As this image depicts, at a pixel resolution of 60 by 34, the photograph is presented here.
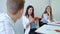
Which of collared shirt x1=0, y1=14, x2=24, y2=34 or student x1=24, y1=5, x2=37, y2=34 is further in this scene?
student x1=24, y1=5, x2=37, y2=34

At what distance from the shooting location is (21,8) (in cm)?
102

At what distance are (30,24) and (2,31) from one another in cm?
227

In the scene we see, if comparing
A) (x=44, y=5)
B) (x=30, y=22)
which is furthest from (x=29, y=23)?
(x=44, y=5)

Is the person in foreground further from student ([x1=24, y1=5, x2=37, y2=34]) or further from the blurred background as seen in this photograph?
the blurred background

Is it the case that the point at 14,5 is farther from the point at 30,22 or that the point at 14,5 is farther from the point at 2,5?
the point at 2,5

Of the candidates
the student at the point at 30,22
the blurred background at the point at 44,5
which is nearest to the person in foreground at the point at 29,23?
the student at the point at 30,22

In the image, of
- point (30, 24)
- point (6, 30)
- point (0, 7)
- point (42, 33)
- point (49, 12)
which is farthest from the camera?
point (0, 7)

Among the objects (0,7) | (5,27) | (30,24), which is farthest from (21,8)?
(0,7)

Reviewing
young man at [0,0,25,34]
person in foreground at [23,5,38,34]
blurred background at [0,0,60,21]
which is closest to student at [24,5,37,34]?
person in foreground at [23,5,38,34]

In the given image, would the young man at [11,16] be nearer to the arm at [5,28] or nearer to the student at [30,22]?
the arm at [5,28]

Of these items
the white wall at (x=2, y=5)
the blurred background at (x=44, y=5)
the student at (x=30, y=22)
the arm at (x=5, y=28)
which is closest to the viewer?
the arm at (x=5, y=28)

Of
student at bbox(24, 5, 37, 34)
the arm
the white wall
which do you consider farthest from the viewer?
the white wall

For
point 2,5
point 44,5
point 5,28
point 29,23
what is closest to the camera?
point 5,28

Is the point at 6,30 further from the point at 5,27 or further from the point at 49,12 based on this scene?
the point at 49,12
